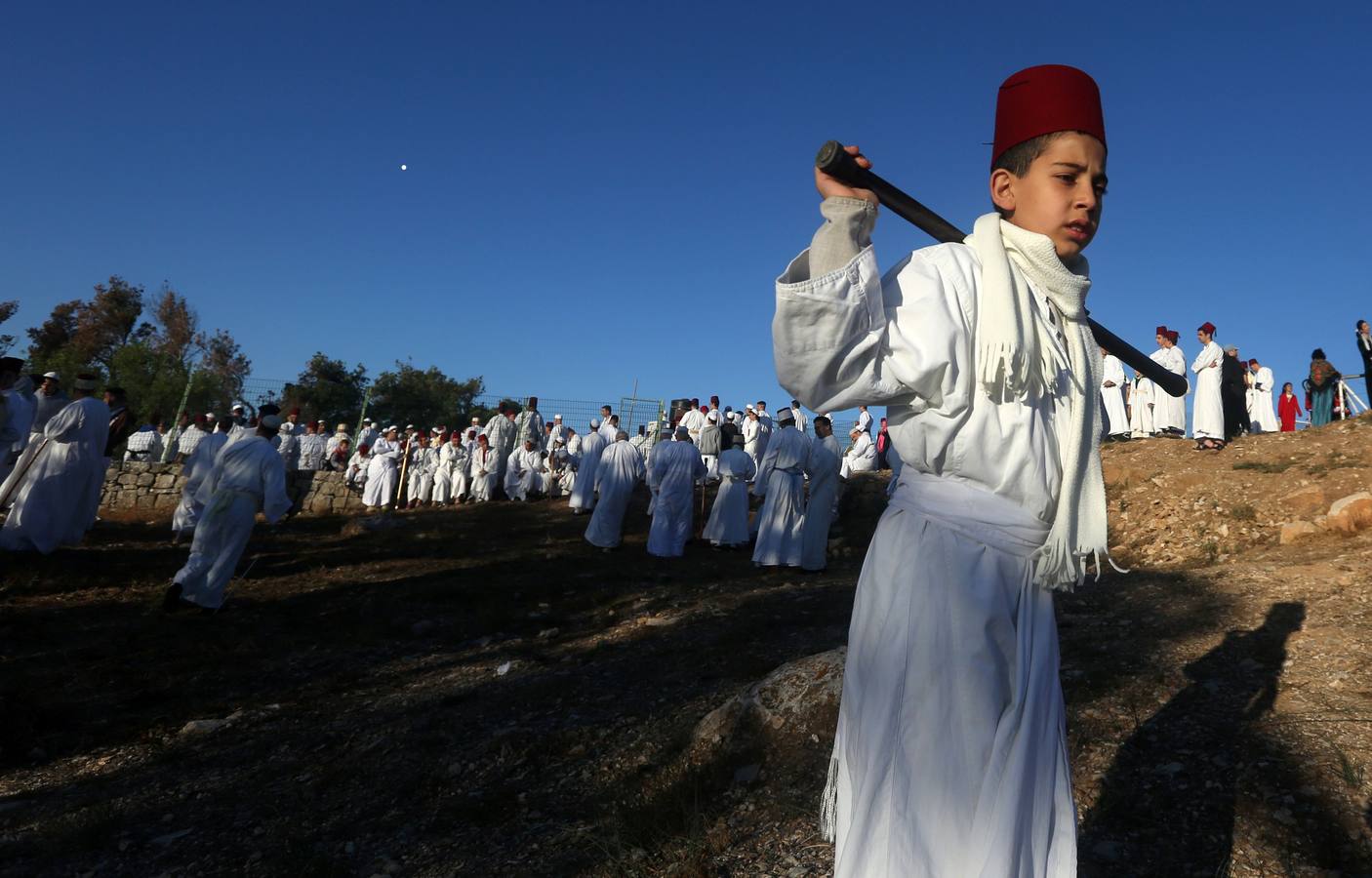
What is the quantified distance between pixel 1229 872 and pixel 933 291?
8.10 feet

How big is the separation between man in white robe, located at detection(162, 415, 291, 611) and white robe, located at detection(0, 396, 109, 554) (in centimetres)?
286

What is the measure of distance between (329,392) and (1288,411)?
33.4 metres

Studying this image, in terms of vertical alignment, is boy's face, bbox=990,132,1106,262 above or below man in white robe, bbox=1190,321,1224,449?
below

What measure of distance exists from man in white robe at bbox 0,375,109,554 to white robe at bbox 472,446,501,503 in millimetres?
9822

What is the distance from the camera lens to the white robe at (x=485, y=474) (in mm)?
19141

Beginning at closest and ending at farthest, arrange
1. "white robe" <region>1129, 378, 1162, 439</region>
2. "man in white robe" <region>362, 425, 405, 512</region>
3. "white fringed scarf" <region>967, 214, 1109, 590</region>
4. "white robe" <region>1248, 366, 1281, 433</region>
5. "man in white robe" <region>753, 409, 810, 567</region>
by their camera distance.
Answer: "white fringed scarf" <region>967, 214, 1109, 590</region> → "man in white robe" <region>753, 409, 810, 567</region> → "white robe" <region>1129, 378, 1162, 439</region> → "white robe" <region>1248, 366, 1281, 433</region> → "man in white robe" <region>362, 425, 405, 512</region>

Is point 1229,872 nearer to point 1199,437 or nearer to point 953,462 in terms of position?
point 953,462

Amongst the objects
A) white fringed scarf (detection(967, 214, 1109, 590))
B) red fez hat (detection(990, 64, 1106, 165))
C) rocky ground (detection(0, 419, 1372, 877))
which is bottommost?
rocky ground (detection(0, 419, 1372, 877))

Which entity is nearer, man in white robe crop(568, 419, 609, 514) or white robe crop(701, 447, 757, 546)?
white robe crop(701, 447, 757, 546)

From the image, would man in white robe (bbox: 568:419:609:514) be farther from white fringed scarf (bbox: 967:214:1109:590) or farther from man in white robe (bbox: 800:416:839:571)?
white fringed scarf (bbox: 967:214:1109:590)

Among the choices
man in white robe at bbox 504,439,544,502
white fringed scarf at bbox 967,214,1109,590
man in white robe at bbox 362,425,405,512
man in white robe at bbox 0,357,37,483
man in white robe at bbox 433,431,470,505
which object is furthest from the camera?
man in white robe at bbox 433,431,470,505

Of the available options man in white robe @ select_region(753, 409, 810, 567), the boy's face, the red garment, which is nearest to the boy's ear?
the boy's face

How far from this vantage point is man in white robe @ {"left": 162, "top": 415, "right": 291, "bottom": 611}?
7391 mm

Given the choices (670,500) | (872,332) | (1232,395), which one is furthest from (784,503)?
(872,332)
